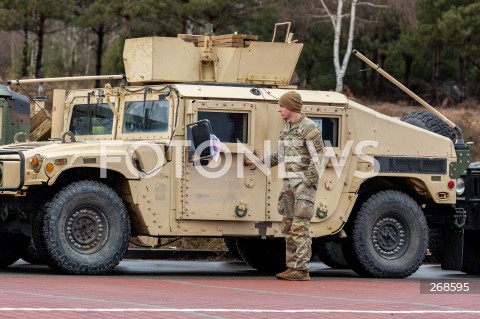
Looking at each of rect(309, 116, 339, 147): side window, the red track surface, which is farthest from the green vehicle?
the red track surface

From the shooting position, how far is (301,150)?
41.9 ft

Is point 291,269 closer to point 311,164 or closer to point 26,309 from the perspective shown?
point 311,164

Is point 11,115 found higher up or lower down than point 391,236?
higher up

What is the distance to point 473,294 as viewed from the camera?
472 inches

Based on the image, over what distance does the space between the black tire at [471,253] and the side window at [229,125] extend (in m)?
3.97

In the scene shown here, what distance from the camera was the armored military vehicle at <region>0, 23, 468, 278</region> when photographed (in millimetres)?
12695

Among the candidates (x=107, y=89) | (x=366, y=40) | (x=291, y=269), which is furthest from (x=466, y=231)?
(x=366, y=40)

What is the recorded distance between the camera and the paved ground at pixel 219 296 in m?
9.27

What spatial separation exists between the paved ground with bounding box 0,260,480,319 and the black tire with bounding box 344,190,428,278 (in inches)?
9.8

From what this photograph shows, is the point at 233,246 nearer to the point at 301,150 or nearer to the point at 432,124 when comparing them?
the point at 432,124

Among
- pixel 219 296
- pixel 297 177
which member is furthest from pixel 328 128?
pixel 219 296

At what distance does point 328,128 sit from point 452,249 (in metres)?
2.23

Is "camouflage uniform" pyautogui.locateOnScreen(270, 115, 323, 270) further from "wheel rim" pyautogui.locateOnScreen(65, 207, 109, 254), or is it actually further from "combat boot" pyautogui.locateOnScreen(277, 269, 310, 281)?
"wheel rim" pyautogui.locateOnScreen(65, 207, 109, 254)

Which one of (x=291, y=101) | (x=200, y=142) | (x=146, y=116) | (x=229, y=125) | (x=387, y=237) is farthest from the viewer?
(x=387, y=237)
